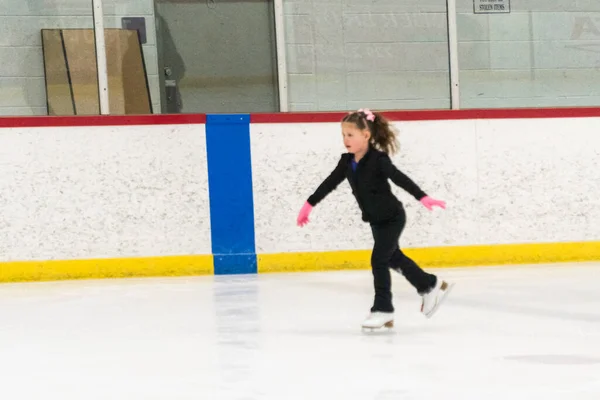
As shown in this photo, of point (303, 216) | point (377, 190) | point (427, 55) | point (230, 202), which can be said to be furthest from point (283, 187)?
point (377, 190)

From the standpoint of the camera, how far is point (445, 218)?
705cm

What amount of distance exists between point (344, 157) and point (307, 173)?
2601 mm

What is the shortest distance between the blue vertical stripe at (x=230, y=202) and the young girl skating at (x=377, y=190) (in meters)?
2.57

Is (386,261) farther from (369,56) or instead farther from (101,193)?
(369,56)

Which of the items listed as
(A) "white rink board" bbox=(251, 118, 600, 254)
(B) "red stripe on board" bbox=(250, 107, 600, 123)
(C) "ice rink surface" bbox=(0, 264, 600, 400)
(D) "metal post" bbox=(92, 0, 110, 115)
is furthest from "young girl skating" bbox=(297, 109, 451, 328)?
(D) "metal post" bbox=(92, 0, 110, 115)

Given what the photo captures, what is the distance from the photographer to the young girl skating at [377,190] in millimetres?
4258

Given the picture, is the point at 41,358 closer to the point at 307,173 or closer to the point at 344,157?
the point at 344,157

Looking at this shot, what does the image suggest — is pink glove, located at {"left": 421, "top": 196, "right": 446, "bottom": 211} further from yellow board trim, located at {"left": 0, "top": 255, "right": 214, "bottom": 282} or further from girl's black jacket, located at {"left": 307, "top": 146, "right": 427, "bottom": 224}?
yellow board trim, located at {"left": 0, "top": 255, "right": 214, "bottom": 282}

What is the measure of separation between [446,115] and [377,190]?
2968mm

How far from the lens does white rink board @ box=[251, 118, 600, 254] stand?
22.9 feet

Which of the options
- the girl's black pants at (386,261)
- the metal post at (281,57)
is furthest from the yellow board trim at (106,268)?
the girl's black pants at (386,261)

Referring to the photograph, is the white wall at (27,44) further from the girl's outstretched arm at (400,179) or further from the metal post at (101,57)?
the girl's outstretched arm at (400,179)

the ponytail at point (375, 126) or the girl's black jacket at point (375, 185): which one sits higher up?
the ponytail at point (375, 126)

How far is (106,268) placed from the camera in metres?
6.81
